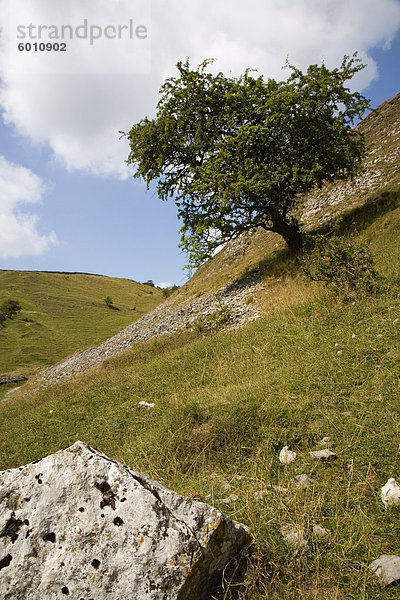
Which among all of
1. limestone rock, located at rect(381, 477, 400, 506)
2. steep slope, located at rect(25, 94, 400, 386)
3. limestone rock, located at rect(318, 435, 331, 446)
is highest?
steep slope, located at rect(25, 94, 400, 386)

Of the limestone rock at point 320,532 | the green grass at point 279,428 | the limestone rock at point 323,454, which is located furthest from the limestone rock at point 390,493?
the limestone rock at point 323,454

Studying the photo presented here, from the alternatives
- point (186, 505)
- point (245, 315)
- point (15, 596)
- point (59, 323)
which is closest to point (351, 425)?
point (186, 505)

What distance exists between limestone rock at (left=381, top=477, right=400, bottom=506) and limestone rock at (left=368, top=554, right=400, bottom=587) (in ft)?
2.37

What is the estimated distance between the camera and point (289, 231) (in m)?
21.4

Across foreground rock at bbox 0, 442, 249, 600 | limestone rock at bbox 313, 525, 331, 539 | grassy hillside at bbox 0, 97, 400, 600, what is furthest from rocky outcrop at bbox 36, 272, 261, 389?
foreground rock at bbox 0, 442, 249, 600

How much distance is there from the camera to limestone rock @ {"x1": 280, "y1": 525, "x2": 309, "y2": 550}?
11.4 feet

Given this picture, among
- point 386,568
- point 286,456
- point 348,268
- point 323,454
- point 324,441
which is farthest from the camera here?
point 348,268

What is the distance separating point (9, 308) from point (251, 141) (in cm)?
6894

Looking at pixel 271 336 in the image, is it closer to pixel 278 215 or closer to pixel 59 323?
pixel 278 215

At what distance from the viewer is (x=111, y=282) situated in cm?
13650

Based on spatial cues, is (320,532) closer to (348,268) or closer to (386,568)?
(386,568)

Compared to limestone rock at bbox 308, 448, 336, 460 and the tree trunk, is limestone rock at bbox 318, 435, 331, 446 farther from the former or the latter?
the tree trunk

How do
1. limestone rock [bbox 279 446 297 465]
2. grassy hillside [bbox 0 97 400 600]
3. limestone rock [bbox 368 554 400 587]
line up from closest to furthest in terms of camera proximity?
limestone rock [bbox 368 554 400 587] → grassy hillside [bbox 0 97 400 600] → limestone rock [bbox 279 446 297 465]

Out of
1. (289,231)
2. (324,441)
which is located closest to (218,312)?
(289,231)
